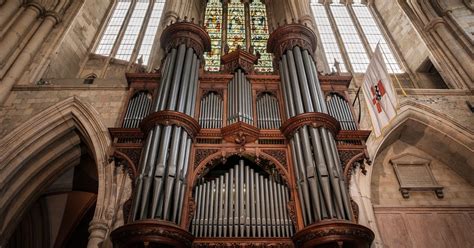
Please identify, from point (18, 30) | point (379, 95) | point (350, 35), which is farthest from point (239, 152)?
point (350, 35)

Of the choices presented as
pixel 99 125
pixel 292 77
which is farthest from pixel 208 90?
pixel 99 125

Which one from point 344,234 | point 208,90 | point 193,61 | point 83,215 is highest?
point 193,61

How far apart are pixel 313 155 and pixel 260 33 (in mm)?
8759

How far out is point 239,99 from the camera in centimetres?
786

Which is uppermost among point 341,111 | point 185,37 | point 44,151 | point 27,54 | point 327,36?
point 327,36

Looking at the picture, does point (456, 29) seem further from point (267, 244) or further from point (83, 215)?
point (83, 215)

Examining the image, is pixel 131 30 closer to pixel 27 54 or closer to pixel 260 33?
pixel 27 54

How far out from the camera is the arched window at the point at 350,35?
12.5 m

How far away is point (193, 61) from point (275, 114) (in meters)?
2.75

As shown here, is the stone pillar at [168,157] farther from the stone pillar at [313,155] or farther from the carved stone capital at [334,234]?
the stone pillar at [313,155]

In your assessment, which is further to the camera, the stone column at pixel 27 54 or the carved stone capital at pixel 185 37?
the carved stone capital at pixel 185 37

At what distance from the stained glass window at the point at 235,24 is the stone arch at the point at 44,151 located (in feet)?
22.5

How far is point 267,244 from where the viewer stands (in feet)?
18.2

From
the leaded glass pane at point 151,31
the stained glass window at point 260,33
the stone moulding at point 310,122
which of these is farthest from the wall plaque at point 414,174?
the leaded glass pane at point 151,31
